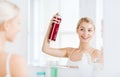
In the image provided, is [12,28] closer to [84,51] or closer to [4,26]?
[4,26]

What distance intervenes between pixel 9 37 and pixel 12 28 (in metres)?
0.06

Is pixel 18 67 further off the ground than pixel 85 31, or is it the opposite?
pixel 85 31

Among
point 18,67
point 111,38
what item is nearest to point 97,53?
point 111,38

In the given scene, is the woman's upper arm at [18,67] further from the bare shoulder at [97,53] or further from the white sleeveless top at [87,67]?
the bare shoulder at [97,53]

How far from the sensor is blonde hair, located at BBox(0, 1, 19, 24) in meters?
1.36

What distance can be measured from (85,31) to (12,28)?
1.53ft

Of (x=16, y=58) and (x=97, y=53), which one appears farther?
(x=16, y=58)

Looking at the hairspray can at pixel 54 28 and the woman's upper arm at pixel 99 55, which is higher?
the hairspray can at pixel 54 28

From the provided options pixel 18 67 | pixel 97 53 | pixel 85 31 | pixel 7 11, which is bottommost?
pixel 18 67

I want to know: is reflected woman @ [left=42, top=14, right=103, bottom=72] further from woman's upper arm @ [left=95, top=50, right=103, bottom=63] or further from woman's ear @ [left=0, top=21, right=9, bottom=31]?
woman's ear @ [left=0, top=21, right=9, bottom=31]

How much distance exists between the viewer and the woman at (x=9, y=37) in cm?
137

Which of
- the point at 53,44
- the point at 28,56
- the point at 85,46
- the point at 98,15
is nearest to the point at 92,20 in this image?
the point at 98,15

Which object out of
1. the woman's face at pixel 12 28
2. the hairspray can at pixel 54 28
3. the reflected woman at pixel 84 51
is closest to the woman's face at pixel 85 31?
the reflected woman at pixel 84 51

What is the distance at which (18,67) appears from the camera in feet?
4.51
